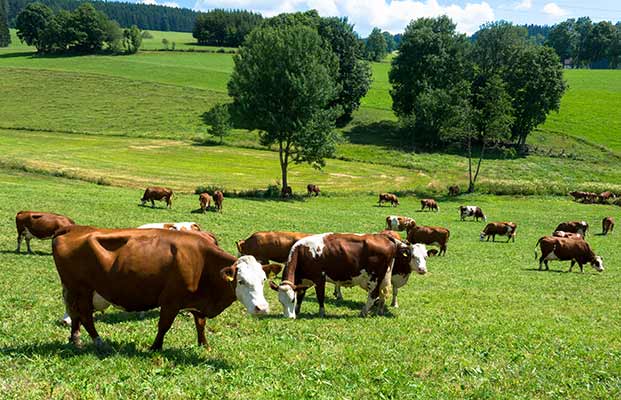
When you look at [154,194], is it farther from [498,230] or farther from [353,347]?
[353,347]

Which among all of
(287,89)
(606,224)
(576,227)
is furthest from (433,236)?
(287,89)

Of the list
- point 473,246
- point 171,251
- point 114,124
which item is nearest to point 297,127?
point 473,246

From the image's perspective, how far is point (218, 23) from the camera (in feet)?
629

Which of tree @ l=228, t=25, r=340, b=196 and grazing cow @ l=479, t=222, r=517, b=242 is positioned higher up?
tree @ l=228, t=25, r=340, b=196

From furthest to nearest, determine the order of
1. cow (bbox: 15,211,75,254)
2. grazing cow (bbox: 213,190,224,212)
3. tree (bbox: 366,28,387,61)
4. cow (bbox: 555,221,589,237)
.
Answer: tree (bbox: 366,28,387,61) < grazing cow (bbox: 213,190,224,212) < cow (bbox: 555,221,589,237) < cow (bbox: 15,211,75,254)

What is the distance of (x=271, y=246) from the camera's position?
18.5 m

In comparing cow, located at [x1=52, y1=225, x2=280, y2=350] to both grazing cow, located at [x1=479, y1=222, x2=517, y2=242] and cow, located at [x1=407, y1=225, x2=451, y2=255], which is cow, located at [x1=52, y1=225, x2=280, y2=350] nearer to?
cow, located at [x1=407, y1=225, x2=451, y2=255]

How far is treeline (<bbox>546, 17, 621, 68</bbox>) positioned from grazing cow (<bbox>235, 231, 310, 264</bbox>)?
524 feet

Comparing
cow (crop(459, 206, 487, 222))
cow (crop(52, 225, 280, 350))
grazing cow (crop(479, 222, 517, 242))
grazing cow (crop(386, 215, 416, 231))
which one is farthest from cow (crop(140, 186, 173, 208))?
cow (crop(52, 225, 280, 350))

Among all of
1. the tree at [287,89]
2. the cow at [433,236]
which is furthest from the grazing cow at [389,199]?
the cow at [433,236]

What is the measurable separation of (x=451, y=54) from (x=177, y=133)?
48523 millimetres

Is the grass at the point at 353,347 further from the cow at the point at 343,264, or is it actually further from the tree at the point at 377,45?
the tree at the point at 377,45

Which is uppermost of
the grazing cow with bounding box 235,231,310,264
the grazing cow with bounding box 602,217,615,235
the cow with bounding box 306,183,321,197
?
the grazing cow with bounding box 235,231,310,264

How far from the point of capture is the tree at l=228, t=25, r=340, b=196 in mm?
48062
